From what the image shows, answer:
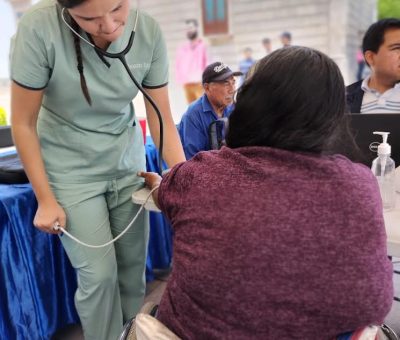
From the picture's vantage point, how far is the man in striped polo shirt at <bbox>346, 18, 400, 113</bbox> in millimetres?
1387

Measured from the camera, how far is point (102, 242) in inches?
40.0

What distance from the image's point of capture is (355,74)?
4.53m

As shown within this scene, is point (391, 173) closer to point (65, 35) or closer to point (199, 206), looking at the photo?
point (199, 206)

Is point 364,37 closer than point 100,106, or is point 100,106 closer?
point 100,106

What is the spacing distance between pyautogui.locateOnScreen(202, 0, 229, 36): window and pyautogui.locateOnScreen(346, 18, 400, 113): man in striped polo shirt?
3751 millimetres

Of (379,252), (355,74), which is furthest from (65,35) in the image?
(355,74)

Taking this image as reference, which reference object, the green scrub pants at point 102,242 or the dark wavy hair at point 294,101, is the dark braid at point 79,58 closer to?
the green scrub pants at point 102,242

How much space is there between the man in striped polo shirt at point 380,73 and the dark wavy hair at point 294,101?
0.88 meters

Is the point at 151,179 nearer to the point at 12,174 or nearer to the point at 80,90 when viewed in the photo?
the point at 80,90

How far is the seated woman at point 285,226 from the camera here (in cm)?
52

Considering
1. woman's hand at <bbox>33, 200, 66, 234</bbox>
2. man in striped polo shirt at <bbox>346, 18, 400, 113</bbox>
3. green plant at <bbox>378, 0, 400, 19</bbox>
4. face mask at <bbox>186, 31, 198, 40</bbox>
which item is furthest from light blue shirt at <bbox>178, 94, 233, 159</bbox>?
face mask at <bbox>186, 31, 198, 40</bbox>

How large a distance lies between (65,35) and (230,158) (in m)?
0.52

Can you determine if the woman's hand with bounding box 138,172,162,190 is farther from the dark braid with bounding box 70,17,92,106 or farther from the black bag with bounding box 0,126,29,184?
the black bag with bounding box 0,126,29,184

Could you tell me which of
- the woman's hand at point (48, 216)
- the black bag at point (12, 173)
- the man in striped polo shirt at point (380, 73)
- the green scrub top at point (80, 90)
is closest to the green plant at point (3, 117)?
the black bag at point (12, 173)
